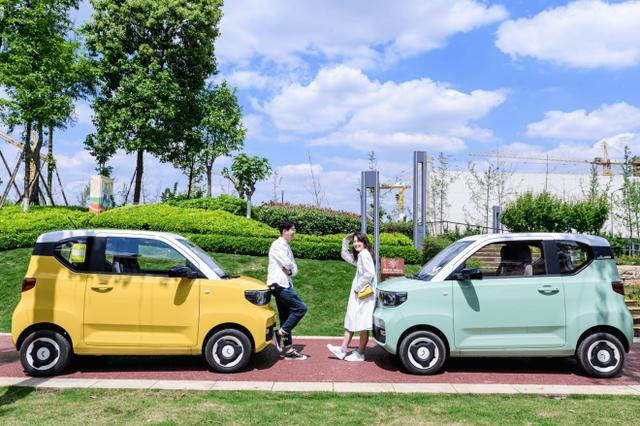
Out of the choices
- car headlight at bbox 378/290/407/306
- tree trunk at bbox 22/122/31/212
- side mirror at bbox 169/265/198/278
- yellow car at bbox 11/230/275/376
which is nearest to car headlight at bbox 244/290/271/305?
yellow car at bbox 11/230/275/376

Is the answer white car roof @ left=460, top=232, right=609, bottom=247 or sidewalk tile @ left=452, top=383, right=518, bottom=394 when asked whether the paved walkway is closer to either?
sidewalk tile @ left=452, top=383, right=518, bottom=394

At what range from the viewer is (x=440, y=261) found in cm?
710

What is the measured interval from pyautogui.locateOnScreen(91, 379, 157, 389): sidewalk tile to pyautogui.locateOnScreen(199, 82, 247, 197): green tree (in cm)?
2182

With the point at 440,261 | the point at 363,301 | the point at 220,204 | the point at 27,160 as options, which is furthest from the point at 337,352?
the point at 27,160

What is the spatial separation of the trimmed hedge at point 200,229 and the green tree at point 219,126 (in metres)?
10.6

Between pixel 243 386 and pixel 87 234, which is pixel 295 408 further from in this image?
pixel 87 234

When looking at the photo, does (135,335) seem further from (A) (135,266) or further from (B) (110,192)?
(B) (110,192)

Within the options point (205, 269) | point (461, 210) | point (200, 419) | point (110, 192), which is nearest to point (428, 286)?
point (205, 269)

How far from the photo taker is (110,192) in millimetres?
21125

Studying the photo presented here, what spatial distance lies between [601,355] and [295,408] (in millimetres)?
4127

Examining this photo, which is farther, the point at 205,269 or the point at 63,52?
the point at 63,52

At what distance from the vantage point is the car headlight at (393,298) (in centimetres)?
667

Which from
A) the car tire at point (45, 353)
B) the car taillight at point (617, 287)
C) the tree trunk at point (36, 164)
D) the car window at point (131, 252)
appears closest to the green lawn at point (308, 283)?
the car window at point (131, 252)

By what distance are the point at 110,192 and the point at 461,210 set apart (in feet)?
78.0
